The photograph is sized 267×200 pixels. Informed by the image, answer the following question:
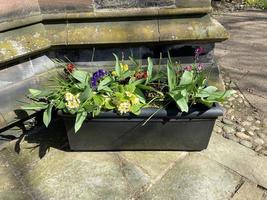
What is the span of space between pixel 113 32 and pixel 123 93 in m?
0.60

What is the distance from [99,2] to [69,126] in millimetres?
1075

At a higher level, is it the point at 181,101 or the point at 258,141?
the point at 181,101

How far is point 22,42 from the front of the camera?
8.39 feet

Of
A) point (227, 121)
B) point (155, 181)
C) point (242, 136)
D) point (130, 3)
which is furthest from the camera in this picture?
point (227, 121)

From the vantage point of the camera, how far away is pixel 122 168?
242 centimetres

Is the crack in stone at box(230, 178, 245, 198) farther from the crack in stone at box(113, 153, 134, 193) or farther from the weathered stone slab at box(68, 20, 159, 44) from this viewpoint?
the weathered stone slab at box(68, 20, 159, 44)

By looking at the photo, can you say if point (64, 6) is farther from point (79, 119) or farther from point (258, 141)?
point (258, 141)

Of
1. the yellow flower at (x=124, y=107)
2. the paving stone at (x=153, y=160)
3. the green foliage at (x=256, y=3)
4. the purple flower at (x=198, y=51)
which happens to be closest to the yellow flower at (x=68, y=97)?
the yellow flower at (x=124, y=107)

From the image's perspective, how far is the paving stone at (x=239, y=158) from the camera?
7.82 ft

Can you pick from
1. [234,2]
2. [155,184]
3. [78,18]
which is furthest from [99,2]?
[234,2]

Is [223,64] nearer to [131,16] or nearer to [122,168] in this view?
[131,16]

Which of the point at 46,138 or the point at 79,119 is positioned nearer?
the point at 79,119

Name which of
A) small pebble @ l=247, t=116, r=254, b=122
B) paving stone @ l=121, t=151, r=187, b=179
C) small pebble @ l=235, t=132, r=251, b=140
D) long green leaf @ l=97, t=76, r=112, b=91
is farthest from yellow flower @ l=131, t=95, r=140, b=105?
small pebble @ l=247, t=116, r=254, b=122

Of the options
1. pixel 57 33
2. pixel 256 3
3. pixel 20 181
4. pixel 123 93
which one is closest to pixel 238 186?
pixel 123 93
